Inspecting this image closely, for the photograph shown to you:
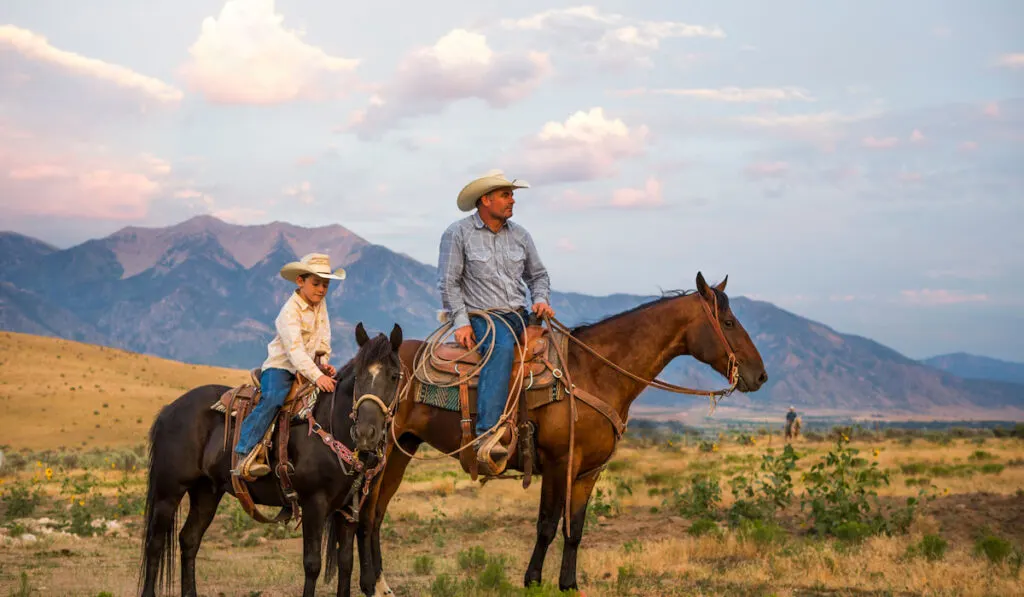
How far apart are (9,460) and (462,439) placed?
31.0 meters

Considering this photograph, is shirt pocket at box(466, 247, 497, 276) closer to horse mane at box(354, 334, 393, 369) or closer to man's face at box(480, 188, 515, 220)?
man's face at box(480, 188, 515, 220)

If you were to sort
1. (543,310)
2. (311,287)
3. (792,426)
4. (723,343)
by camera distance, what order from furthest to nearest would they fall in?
(792,426) < (543,310) < (723,343) < (311,287)

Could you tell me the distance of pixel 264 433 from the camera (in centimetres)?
768

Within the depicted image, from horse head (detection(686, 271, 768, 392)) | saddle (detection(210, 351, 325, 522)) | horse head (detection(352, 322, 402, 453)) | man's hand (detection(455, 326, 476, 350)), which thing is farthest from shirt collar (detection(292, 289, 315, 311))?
horse head (detection(686, 271, 768, 392))

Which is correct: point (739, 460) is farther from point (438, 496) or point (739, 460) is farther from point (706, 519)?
point (706, 519)

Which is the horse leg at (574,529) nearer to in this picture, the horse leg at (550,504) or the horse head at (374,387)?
the horse leg at (550,504)

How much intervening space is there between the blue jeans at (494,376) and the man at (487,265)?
20 millimetres

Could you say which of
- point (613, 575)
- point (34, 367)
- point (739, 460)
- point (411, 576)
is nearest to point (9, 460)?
point (739, 460)

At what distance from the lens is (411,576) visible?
35.1 feet

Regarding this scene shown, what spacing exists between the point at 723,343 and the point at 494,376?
2.17 m

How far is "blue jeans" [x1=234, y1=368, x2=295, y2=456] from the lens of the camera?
7676mm

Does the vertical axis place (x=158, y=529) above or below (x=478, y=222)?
below

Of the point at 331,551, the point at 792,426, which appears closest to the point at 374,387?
the point at 331,551

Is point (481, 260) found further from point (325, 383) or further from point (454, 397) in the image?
point (325, 383)
